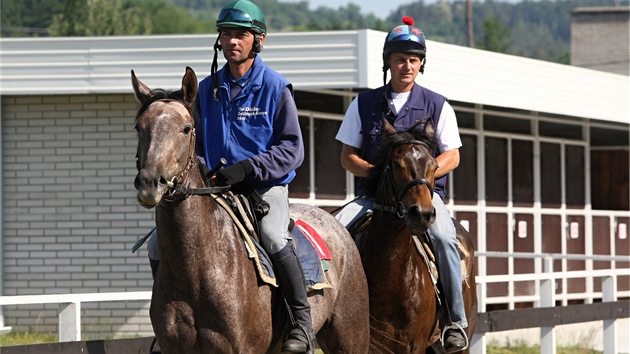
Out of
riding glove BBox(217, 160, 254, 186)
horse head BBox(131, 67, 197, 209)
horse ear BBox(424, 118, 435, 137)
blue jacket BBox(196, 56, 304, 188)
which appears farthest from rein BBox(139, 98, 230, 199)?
horse ear BBox(424, 118, 435, 137)

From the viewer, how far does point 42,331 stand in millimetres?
16266

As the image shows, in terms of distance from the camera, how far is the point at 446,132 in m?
8.49

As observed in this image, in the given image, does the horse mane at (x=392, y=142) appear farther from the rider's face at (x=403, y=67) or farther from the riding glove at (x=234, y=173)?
the riding glove at (x=234, y=173)

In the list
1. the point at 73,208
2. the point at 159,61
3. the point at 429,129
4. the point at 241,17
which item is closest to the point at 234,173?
the point at 241,17

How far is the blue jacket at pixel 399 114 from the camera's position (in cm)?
851

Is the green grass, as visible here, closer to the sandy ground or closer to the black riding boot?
the sandy ground

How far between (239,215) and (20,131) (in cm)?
1067

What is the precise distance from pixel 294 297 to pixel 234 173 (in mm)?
788

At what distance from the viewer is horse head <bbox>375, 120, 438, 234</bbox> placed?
7.47 metres

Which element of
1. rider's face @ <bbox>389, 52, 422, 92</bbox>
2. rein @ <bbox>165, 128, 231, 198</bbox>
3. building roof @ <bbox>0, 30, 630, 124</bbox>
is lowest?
rein @ <bbox>165, 128, 231, 198</bbox>

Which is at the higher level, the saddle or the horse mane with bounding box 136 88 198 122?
the horse mane with bounding box 136 88 198 122

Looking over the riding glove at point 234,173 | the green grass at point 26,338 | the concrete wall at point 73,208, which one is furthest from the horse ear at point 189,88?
the concrete wall at point 73,208

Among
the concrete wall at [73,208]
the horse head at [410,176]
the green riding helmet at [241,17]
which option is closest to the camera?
the green riding helmet at [241,17]

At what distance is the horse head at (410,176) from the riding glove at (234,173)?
1.38 m
